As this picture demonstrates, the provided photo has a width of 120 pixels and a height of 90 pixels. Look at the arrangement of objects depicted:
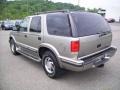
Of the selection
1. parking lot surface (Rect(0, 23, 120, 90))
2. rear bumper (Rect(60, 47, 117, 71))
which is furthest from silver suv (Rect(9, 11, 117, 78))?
parking lot surface (Rect(0, 23, 120, 90))

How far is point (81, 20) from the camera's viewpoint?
4.58 metres

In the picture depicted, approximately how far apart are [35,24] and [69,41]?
6.42 ft

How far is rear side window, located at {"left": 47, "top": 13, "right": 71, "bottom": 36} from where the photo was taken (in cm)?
444

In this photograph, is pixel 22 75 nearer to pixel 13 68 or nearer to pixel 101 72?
pixel 13 68

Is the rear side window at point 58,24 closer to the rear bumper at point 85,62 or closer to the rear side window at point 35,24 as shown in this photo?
the rear side window at point 35,24

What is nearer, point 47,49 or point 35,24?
point 47,49

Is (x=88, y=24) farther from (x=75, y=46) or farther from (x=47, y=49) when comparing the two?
(x=47, y=49)

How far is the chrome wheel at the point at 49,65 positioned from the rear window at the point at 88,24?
1326 mm

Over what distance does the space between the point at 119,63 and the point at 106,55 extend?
1575 millimetres

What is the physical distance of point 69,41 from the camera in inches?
166

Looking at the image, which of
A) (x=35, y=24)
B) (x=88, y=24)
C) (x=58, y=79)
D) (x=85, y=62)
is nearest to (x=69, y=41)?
(x=85, y=62)

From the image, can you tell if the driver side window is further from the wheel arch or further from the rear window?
the rear window

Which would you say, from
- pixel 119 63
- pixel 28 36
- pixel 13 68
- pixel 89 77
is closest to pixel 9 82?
pixel 13 68

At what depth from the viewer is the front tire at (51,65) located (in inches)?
190
